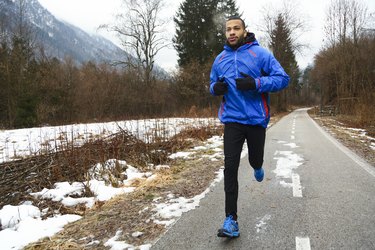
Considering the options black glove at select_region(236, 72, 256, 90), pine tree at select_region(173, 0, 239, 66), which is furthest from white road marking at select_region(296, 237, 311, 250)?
Result: pine tree at select_region(173, 0, 239, 66)

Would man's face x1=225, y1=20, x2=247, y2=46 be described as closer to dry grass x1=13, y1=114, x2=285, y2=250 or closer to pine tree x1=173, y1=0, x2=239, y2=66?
dry grass x1=13, y1=114, x2=285, y2=250

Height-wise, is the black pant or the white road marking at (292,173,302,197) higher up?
the black pant

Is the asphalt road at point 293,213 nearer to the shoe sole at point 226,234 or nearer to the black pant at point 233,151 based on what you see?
the shoe sole at point 226,234

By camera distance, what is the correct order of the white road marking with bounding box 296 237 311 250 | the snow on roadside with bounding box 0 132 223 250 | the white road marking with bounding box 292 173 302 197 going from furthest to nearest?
the white road marking with bounding box 292 173 302 197
the snow on roadside with bounding box 0 132 223 250
the white road marking with bounding box 296 237 311 250

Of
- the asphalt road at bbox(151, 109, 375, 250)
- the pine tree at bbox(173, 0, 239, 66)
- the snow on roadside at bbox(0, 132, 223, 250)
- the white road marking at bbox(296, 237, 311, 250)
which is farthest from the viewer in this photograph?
the pine tree at bbox(173, 0, 239, 66)

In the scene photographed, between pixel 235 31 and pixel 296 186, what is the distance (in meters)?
3.04

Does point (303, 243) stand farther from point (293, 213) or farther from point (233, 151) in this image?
point (233, 151)

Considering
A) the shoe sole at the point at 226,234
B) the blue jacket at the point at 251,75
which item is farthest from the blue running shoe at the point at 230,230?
the blue jacket at the point at 251,75

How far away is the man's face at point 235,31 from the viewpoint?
10.3 feet

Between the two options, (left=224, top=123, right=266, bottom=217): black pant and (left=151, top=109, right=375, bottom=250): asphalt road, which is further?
(left=224, top=123, right=266, bottom=217): black pant

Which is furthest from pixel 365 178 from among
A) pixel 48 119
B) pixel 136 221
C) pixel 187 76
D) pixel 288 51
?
pixel 288 51

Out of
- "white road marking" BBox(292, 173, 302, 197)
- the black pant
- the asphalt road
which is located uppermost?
the black pant

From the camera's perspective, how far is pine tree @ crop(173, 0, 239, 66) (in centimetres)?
3447

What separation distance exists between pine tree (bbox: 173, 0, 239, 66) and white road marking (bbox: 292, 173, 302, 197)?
29640mm
